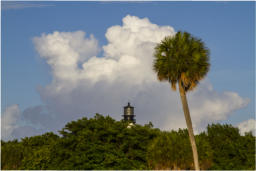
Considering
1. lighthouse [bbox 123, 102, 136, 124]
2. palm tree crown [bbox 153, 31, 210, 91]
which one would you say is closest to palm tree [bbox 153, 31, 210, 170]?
palm tree crown [bbox 153, 31, 210, 91]

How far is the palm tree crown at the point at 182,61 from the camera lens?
31484 millimetres

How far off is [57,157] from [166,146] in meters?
11.5

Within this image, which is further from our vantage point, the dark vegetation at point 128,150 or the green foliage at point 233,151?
the green foliage at point 233,151

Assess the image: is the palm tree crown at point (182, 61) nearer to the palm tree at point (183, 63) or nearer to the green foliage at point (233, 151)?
the palm tree at point (183, 63)

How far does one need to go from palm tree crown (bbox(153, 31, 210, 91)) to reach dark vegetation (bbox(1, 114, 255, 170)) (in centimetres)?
625

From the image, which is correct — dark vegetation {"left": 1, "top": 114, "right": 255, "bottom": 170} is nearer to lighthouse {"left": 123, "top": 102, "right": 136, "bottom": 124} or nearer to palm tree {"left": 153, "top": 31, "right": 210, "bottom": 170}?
palm tree {"left": 153, "top": 31, "right": 210, "bottom": 170}

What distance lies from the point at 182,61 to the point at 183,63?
197mm

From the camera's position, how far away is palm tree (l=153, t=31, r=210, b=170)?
31469 mm

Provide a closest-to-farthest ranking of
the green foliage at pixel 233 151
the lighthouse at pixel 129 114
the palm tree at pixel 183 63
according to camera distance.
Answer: the palm tree at pixel 183 63 → the green foliage at pixel 233 151 → the lighthouse at pixel 129 114

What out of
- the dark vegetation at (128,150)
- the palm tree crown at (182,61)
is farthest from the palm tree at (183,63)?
the dark vegetation at (128,150)

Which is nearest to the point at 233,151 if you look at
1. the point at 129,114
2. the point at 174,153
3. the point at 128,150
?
the point at 174,153

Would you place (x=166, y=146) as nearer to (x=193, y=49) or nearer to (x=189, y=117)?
(x=189, y=117)

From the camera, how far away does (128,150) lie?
37.4 m

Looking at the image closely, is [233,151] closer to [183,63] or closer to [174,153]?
[174,153]
